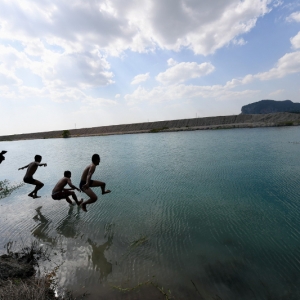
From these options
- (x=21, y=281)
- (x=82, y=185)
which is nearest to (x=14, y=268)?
(x=21, y=281)

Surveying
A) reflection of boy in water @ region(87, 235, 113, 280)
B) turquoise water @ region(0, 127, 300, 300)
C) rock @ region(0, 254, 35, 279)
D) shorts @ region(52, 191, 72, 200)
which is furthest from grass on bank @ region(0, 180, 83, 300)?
shorts @ region(52, 191, 72, 200)

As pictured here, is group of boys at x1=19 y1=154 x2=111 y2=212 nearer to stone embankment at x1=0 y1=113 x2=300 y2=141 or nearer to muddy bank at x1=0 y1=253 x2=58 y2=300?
muddy bank at x1=0 y1=253 x2=58 y2=300

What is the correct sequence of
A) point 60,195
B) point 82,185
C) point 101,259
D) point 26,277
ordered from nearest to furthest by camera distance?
1. point 26,277
2. point 101,259
3. point 82,185
4. point 60,195

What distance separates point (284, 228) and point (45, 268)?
7.26 m

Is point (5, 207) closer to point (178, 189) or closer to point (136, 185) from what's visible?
point (136, 185)

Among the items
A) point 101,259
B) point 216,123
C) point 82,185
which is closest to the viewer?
point 101,259

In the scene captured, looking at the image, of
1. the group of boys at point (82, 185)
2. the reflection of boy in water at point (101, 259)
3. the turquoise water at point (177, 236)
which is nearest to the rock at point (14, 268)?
the turquoise water at point (177, 236)

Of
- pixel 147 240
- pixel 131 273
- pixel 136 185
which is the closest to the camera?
pixel 131 273

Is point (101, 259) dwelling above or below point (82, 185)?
below

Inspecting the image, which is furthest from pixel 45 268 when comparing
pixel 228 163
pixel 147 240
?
pixel 228 163

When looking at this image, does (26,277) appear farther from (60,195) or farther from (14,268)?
(60,195)

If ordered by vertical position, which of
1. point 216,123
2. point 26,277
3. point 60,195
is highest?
point 216,123

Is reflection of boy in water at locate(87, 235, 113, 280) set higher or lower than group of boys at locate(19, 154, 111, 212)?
lower

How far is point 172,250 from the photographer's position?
5.89 meters
